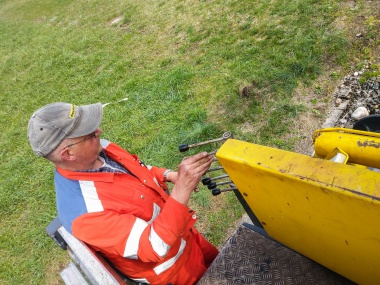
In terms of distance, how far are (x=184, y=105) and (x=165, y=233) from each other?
350 cm

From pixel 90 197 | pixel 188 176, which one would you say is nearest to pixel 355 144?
pixel 188 176

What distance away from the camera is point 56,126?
1.91m

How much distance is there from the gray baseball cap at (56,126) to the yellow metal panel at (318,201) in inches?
34.6

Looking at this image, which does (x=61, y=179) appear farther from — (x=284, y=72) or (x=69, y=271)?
(x=284, y=72)

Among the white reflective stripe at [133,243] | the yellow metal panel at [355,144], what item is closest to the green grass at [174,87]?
the yellow metal panel at [355,144]

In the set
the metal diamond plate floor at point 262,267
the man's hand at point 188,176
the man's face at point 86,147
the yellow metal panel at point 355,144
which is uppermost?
the man's face at point 86,147

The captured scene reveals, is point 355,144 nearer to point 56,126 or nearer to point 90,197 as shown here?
point 90,197

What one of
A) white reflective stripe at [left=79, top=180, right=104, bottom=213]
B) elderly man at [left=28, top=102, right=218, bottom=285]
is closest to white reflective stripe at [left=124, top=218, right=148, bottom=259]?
elderly man at [left=28, top=102, right=218, bottom=285]

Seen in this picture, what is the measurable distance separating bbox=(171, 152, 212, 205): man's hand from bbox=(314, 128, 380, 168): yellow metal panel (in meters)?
0.77

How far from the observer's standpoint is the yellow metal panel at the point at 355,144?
5.92 feet

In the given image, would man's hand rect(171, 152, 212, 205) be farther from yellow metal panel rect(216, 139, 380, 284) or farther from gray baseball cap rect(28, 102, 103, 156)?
gray baseball cap rect(28, 102, 103, 156)

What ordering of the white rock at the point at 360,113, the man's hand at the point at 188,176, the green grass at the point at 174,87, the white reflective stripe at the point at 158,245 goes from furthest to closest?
the green grass at the point at 174,87, the white rock at the point at 360,113, the man's hand at the point at 188,176, the white reflective stripe at the point at 158,245

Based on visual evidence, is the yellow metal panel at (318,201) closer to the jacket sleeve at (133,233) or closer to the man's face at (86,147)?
the jacket sleeve at (133,233)

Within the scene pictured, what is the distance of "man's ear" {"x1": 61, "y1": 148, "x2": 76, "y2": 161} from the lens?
1921mm
